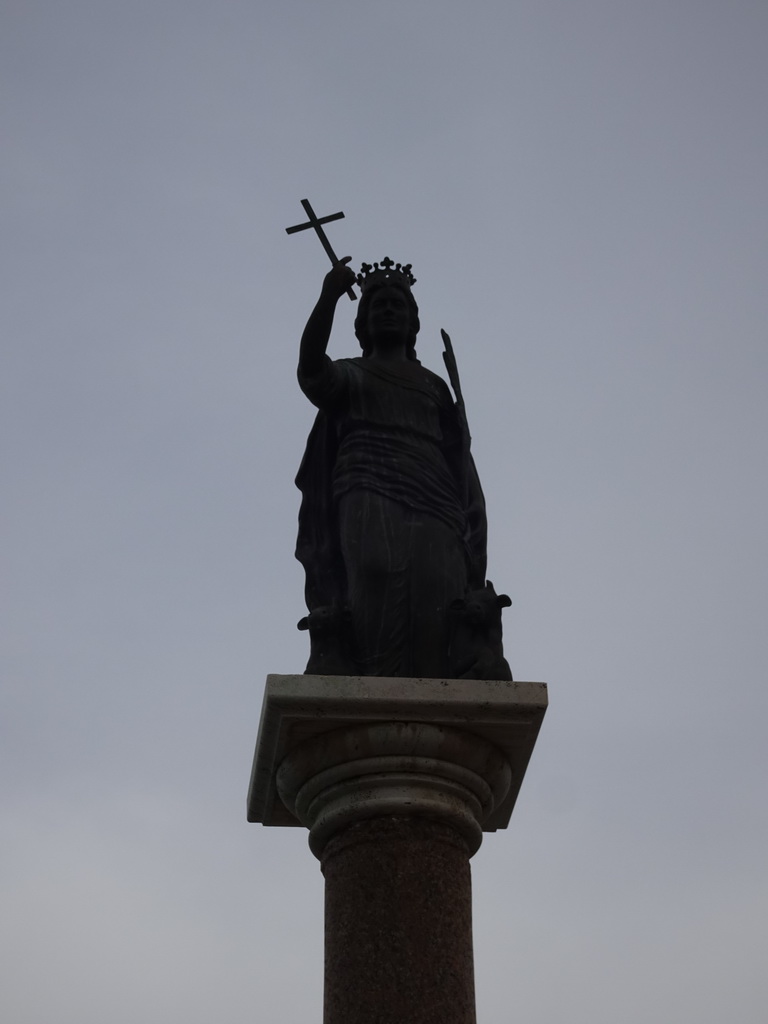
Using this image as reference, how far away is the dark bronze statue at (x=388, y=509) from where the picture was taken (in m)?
7.18

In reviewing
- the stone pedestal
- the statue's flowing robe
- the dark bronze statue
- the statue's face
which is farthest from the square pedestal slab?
the statue's face

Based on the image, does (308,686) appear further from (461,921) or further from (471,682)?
(461,921)

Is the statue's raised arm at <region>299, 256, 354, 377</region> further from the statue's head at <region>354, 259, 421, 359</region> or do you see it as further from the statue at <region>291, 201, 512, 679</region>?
the statue's head at <region>354, 259, 421, 359</region>

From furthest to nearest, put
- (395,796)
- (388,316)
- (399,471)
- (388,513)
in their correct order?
(388,316)
(399,471)
(388,513)
(395,796)

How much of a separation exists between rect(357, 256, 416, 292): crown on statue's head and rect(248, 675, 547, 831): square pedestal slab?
10.1 ft

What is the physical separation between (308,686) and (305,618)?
2.86 feet

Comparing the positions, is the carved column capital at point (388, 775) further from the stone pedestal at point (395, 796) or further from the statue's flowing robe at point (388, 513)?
the statue's flowing robe at point (388, 513)

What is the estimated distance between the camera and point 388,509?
25.1 feet

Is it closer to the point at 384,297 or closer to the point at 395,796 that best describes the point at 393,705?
the point at 395,796

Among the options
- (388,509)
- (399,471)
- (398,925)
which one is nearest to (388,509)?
(388,509)

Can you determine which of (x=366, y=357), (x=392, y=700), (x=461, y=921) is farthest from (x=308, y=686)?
(x=366, y=357)

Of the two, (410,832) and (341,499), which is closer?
(410,832)

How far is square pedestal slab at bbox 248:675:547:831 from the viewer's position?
6.59m

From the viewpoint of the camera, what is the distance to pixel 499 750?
6.94 metres
